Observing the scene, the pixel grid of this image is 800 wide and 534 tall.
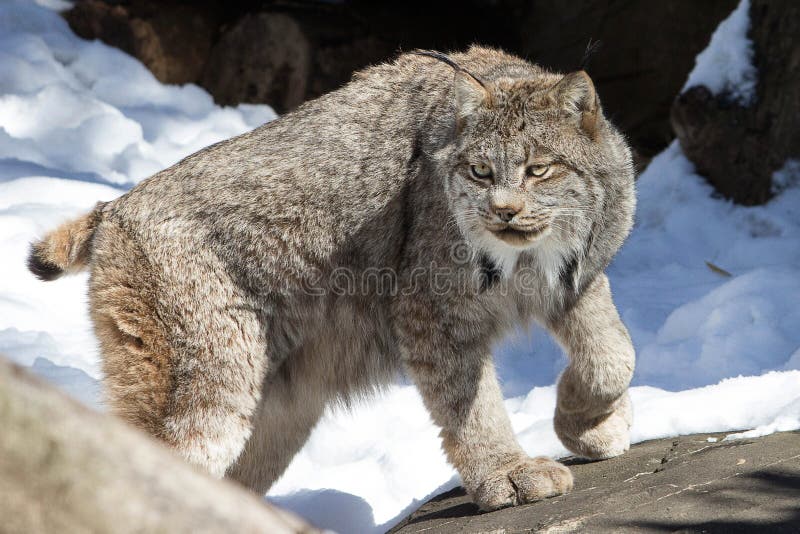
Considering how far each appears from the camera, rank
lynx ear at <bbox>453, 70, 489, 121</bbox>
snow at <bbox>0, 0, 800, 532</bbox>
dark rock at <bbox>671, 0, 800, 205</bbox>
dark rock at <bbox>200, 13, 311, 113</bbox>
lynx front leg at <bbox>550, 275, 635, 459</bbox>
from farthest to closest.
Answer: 1. dark rock at <bbox>200, 13, 311, 113</bbox>
2. dark rock at <bbox>671, 0, 800, 205</bbox>
3. snow at <bbox>0, 0, 800, 532</bbox>
4. lynx front leg at <bbox>550, 275, 635, 459</bbox>
5. lynx ear at <bbox>453, 70, 489, 121</bbox>

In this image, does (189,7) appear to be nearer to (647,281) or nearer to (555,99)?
(647,281)

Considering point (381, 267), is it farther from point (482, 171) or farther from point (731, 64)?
point (731, 64)

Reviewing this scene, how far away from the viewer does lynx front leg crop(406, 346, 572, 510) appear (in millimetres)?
3637

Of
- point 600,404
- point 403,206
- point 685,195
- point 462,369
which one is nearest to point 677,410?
point 600,404

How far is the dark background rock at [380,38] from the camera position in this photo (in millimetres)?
8461

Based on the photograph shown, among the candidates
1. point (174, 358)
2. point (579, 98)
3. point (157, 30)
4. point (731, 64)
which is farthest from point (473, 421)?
point (157, 30)

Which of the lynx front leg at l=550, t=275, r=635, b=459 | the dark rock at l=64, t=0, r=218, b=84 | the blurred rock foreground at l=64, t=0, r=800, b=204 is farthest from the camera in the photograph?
the dark rock at l=64, t=0, r=218, b=84

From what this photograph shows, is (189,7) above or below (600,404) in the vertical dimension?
below

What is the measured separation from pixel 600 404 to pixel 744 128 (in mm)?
3277

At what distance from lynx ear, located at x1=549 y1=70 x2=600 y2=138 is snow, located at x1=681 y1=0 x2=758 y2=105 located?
3271 millimetres

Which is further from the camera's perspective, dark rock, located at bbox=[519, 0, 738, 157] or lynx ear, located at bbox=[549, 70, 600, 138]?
dark rock, located at bbox=[519, 0, 738, 157]

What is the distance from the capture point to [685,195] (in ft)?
22.5

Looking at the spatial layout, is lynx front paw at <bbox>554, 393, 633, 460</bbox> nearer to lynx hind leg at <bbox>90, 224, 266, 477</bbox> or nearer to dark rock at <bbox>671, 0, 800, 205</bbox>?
lynx hind leg at <bbox>90, 224, 266, 477</bbox>

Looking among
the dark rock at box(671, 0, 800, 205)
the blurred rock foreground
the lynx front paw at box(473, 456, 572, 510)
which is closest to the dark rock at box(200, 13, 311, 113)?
the blurred rock foreground
